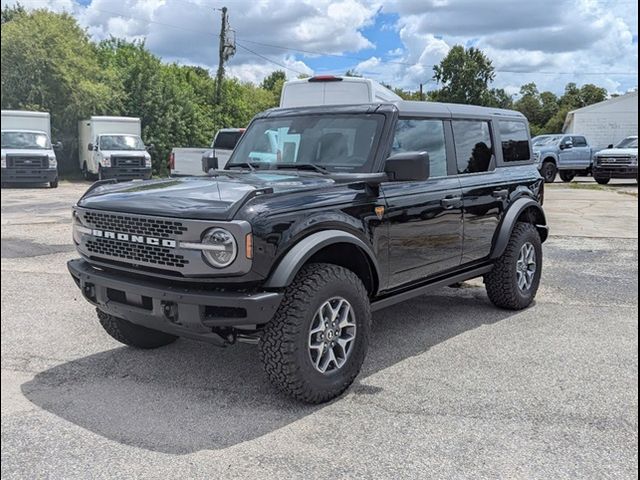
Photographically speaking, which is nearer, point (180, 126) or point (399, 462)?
point (399, 462)

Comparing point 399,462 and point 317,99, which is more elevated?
point 317,99

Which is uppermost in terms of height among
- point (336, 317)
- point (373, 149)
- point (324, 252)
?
point (373, 149)

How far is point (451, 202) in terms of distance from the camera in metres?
4.78

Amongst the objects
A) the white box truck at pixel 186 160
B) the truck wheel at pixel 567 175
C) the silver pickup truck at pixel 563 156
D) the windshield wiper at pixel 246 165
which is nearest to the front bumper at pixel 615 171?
the silver pickup truck at pixel 563 156

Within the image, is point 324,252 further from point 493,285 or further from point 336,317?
point 493,285

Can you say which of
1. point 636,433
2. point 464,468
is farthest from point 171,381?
point 636,433

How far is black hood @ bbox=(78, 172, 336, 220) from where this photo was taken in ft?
10.7

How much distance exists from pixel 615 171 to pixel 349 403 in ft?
73.2

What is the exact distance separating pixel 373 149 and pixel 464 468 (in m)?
2.27

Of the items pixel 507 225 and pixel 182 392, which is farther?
pixel 507 225

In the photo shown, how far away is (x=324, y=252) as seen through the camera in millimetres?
3773

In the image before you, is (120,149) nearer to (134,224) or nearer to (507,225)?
(507,225)

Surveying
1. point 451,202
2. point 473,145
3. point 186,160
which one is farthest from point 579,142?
point 451,202

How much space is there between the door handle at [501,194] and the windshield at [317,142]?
1.53 m
